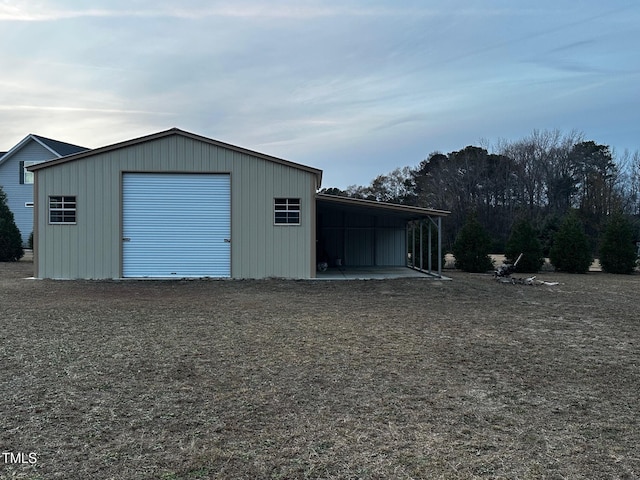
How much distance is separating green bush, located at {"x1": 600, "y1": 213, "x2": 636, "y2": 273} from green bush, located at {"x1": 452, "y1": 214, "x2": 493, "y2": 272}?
4.51 m

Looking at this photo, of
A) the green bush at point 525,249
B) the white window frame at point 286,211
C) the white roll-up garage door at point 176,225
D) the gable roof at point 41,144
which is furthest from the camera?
the gable roof at point 41,144

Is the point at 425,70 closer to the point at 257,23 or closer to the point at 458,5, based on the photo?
the point at 458,5

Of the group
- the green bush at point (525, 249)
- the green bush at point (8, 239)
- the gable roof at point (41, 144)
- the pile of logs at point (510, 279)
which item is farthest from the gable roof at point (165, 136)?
the gable roof at point (41, 144)

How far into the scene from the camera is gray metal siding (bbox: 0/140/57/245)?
2595 centimetres

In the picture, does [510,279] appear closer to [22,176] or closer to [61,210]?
[61,210]

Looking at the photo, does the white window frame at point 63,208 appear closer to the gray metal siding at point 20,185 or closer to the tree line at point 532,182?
the gray metal siding at point 20,185

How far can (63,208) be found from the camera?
13.5 meters

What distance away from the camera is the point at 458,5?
11883mm

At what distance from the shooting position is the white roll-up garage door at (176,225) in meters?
13.6

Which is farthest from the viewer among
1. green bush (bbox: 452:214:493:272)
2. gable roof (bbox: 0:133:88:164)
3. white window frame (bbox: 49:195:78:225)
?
gable roof (bbox: 0:133:88:164)

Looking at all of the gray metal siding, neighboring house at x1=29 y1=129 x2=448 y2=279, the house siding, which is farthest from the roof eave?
the gray metal siding

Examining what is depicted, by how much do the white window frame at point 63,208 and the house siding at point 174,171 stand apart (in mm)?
109

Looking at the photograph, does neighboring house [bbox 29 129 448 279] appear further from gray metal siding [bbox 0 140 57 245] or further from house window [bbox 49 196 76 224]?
gray metal siding [bbox 0 140 57 245]

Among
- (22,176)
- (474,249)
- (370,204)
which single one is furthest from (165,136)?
(22,176)
